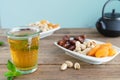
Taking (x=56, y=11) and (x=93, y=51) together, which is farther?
(x=56, y=11)

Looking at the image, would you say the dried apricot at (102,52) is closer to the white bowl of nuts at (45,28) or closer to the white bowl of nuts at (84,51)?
the white bowl of nuts at (84,51)

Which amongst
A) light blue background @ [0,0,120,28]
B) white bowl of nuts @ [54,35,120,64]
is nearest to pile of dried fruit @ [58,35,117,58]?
white bowl of nuts @ [54,35,120,64]

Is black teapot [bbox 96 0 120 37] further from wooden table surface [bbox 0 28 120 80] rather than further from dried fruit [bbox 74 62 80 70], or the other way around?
dried fruit [bbox 74 62 80 70]

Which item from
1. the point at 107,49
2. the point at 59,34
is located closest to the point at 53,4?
the point at 59,34

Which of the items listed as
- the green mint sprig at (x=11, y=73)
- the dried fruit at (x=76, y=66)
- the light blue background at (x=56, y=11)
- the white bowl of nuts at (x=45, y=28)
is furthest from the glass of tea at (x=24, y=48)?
the light blue background at (x=56, y=11)

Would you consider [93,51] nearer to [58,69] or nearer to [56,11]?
[58,69]

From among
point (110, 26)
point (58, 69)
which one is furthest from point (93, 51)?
point (110, 26)
